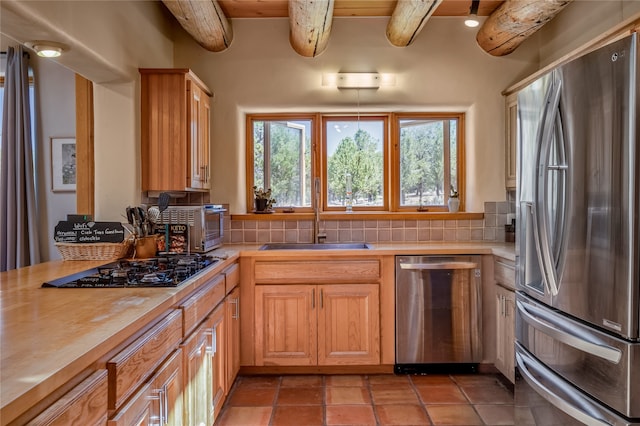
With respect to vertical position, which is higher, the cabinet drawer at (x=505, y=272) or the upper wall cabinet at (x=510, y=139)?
the upper wall cabinet at (x=510, y=139)

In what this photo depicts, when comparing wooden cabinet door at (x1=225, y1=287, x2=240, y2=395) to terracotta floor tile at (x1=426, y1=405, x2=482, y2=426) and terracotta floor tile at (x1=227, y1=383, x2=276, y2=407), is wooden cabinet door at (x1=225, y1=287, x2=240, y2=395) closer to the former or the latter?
terracotta floor tile at (x1=227, y1=383, x2=276, y2=407)

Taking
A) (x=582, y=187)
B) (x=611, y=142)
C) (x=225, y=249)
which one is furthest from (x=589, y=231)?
(x=225, y=249)

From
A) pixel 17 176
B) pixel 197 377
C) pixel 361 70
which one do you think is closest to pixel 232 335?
pixel 197 377

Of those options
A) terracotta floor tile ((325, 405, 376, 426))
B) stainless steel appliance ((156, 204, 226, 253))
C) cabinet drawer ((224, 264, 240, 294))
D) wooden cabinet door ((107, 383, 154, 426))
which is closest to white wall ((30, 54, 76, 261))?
stainless steel appliance ((156, 204, 226, 253))

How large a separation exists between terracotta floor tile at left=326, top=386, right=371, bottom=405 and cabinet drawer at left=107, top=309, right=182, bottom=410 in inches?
52.1

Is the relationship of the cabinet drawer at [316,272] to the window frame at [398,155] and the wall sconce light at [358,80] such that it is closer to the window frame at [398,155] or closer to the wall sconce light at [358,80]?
the window frame at [398,155]

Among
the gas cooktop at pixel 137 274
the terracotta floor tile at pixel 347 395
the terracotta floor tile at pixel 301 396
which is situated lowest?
the terracotta floor tile at pixel 301 396

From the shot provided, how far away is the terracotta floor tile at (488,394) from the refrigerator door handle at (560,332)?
2.74 feet

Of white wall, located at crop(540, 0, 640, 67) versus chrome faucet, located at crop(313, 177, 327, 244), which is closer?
white wall, located at crop(540, 0, 640, 67)

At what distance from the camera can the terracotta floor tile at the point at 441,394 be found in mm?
2455

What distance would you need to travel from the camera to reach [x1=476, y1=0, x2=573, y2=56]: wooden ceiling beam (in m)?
2.56

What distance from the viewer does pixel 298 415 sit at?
231 cm

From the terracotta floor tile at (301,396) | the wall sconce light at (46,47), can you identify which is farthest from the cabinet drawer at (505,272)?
the wall sconce light at (46,47)

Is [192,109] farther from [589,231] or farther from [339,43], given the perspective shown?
[589,231]
